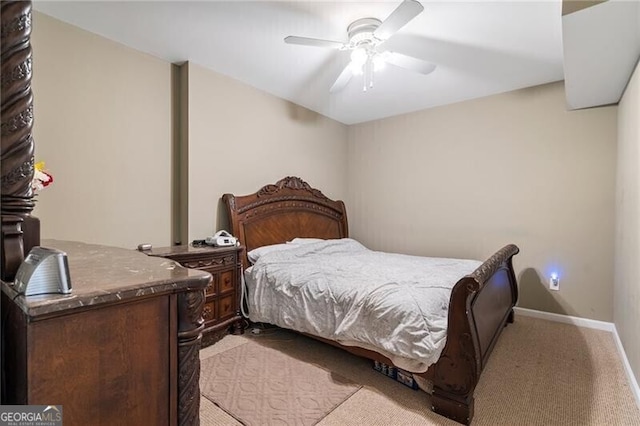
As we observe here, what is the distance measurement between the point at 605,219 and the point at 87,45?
15.7 feet

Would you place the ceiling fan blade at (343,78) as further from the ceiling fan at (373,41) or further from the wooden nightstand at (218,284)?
the wooden nightstand at (218,284)

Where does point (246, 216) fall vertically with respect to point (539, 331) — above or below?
above

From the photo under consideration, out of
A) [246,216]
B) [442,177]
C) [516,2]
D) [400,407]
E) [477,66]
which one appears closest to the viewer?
[400,407]

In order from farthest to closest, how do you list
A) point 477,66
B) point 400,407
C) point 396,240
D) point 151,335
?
point 396,240 < point 477,66 < point 400,407 < point 151,335

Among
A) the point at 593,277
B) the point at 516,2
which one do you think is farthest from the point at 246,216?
the point at 593,277

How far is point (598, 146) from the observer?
3.07m

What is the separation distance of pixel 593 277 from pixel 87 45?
4942mm

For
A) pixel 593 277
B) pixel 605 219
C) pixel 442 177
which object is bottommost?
pixel 593 277

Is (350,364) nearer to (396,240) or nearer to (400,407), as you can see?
(400,407)

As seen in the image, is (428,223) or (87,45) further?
(428,223)

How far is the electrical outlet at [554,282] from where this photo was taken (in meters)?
3.25

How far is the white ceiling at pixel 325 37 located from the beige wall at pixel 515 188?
18.8 inches

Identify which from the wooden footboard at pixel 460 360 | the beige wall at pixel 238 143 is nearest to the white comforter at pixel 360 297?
the wooden footboard at pixel 460 360

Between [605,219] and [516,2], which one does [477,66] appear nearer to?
[516,2]
